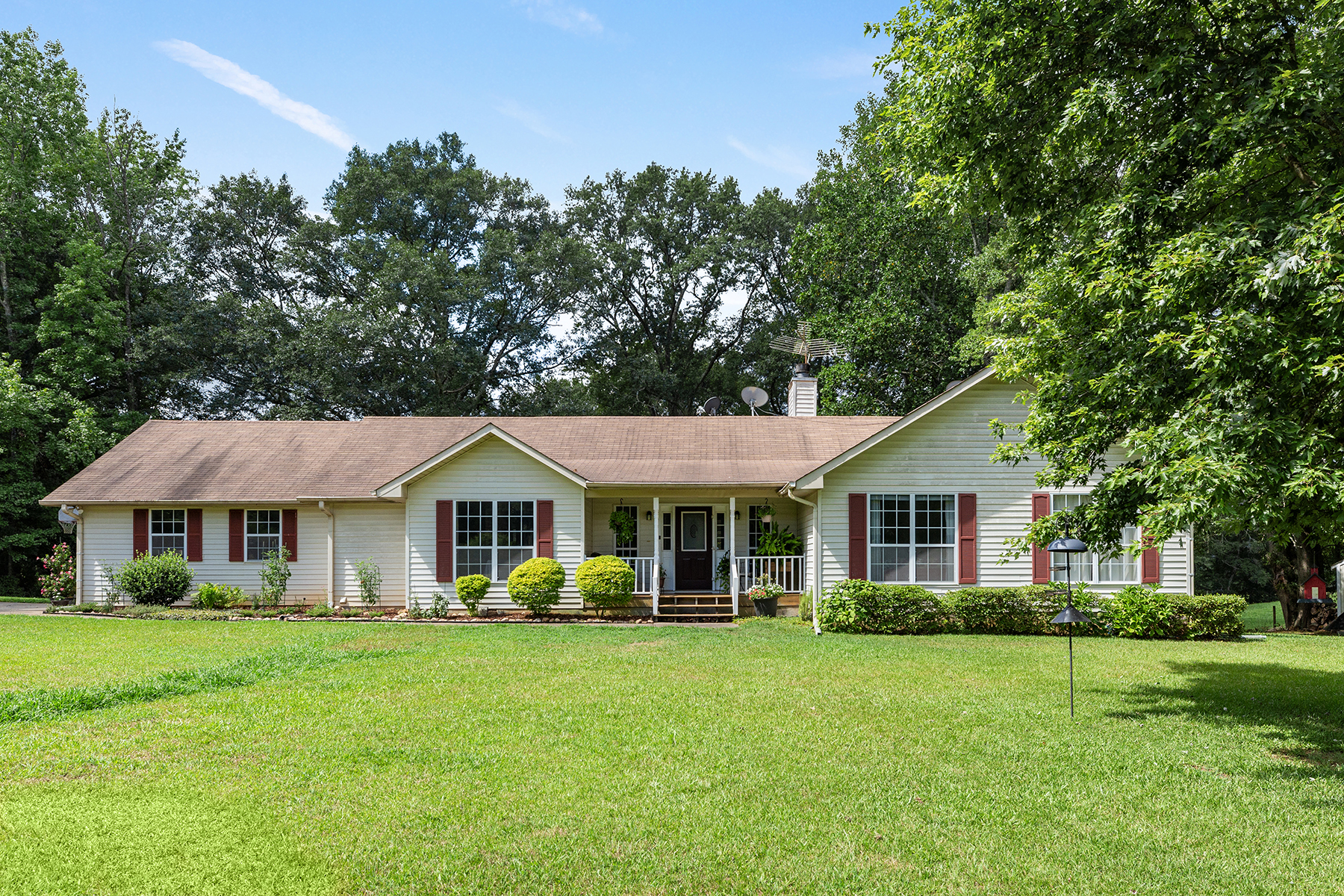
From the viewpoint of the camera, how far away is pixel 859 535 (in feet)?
51.6

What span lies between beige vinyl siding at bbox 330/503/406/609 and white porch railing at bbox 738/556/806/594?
736 cm

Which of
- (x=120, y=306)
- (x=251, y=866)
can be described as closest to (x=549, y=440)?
(x=251, y=866)

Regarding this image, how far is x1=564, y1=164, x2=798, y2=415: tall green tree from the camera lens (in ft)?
118

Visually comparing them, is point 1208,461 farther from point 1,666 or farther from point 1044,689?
point 1,666

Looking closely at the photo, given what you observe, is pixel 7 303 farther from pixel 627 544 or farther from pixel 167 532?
pixel 627 544

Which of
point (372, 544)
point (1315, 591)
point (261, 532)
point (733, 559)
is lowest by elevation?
point (1315, 591)

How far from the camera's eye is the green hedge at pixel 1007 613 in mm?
14766

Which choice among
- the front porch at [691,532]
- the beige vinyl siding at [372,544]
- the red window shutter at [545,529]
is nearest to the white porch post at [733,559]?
the front porch at [691,532]

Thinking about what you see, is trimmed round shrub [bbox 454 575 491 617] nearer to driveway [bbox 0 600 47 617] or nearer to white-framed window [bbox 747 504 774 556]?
white-framed window [bbox 747 504 774 556]

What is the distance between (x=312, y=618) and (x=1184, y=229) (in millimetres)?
15822

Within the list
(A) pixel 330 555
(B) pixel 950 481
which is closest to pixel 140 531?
(A) pixel 330 555

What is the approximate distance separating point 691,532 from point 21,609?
51.5ft

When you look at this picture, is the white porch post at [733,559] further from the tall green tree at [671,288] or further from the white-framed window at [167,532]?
the tall green tree at [671,288]

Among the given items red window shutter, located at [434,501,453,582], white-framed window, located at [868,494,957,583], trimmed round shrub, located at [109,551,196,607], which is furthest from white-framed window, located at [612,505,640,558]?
trimmed round shrub, located at [109,551,196,607]
